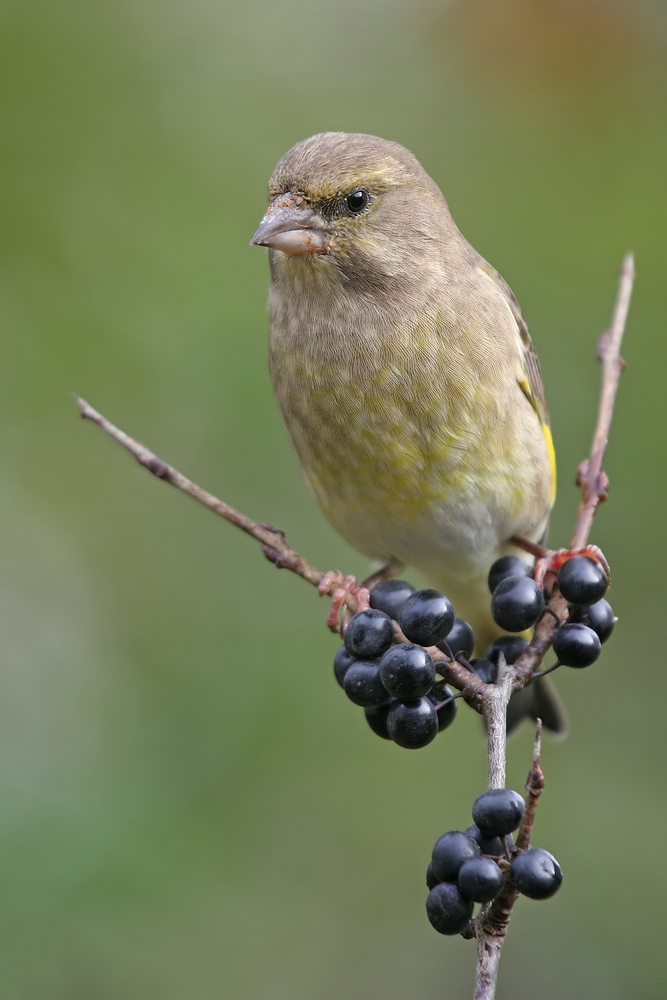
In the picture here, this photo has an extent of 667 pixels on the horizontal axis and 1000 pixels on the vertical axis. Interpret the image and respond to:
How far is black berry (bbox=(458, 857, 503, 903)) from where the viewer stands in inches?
88.5

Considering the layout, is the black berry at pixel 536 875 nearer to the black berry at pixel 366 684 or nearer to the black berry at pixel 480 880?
the black berry at pixel 480 880

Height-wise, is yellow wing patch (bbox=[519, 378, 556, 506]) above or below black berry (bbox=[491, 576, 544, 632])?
above

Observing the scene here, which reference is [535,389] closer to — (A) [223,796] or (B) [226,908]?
(A) [223,796]

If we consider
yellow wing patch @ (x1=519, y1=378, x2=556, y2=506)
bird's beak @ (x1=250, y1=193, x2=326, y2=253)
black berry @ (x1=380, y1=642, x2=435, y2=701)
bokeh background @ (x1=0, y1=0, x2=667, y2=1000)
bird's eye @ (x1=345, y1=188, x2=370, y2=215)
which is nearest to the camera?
black berry @ (x1=380, y1=642, x2=435, y2=701)

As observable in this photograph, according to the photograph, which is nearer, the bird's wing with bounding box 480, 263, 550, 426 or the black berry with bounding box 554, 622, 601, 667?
the black berry with bounding box 554, 622, 601, 667

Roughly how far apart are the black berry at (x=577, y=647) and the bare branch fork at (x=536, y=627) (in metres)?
0.05

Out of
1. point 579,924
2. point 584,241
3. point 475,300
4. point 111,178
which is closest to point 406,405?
point 475,300

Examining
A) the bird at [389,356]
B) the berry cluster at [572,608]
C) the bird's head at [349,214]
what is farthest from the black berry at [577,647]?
the bird's head at [349,214]

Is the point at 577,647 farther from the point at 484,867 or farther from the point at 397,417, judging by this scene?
the point at 397,417

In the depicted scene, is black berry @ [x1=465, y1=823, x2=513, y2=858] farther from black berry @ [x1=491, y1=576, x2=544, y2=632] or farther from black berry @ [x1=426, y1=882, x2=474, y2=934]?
black berry @ [x1=491, y1=576, x2=544, y2=632]

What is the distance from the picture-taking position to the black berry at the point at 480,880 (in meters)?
2.25

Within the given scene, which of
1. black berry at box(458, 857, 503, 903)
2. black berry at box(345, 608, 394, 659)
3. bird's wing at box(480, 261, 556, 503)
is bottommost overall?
black berry at box(458, 857, 503, 903)

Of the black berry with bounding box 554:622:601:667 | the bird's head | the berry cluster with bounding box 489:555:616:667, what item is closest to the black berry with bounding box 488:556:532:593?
the berry cluster with bounding box 489:555:616:667

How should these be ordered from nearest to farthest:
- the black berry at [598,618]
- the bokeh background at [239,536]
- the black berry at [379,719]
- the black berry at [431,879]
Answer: the black berry at [431,879], the black berry at [379,719], the black berry at [598,618], the bokeh background at [239,536]
